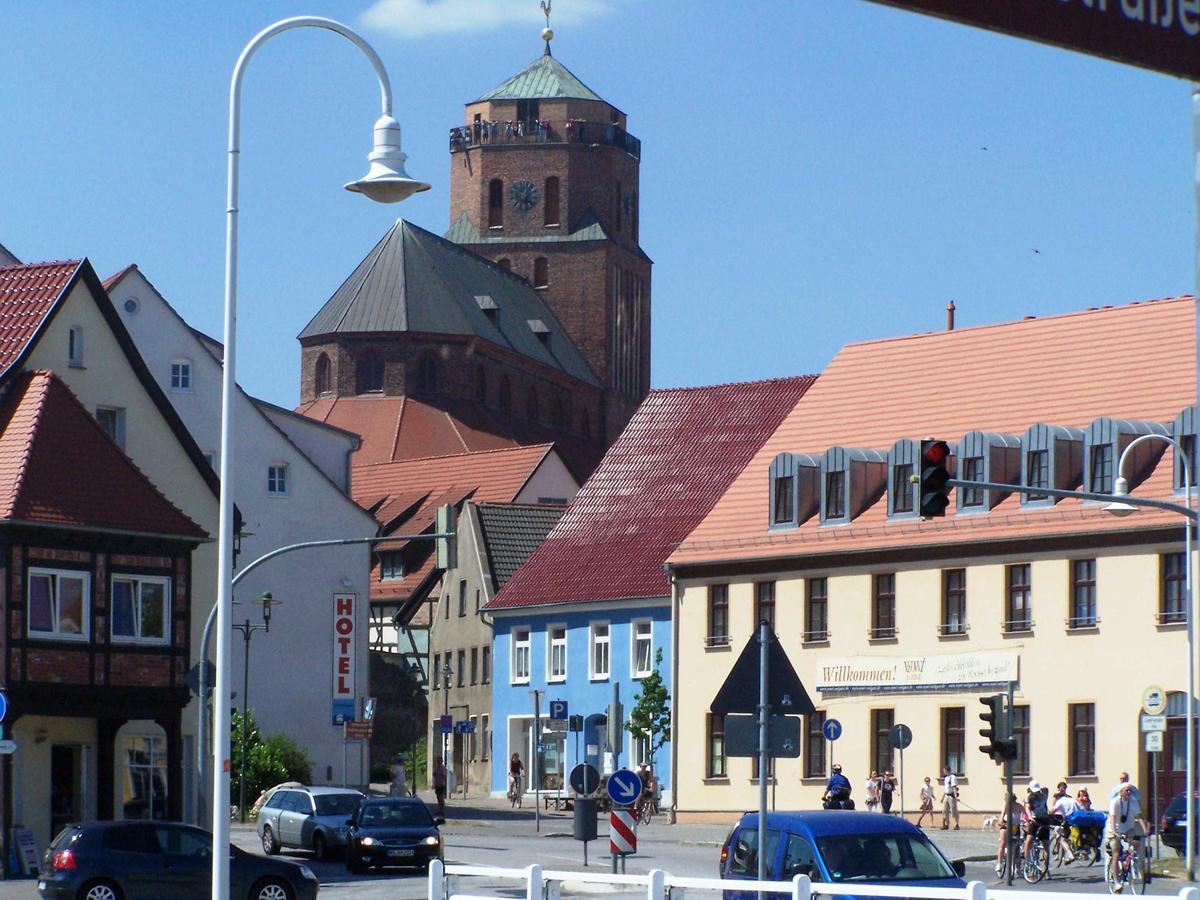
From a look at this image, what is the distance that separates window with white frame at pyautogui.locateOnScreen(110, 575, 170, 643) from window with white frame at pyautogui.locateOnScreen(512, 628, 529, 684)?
2769cm

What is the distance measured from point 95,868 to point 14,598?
32.8 ft

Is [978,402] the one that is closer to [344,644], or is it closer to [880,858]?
[344,644]

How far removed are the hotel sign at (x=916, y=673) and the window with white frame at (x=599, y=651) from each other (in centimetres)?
1178

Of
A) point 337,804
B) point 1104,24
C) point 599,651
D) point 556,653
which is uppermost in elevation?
point 1104,24

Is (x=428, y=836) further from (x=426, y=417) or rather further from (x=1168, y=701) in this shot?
(x=426, y=417)

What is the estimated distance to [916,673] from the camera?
52.2 meters

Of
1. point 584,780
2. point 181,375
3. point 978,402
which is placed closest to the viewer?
point 584,780

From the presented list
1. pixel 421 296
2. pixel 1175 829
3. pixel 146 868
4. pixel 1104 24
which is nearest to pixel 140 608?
pixel 146 868

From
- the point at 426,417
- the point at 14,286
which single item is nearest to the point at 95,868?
the point at 14,286

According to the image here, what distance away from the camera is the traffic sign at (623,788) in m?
28.8

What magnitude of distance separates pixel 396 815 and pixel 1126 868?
12.4 m

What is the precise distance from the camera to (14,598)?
1505 inches

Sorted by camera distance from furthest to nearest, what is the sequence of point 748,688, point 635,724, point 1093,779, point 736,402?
point 736,402, point 635,724, point 1093,779, point 748,688

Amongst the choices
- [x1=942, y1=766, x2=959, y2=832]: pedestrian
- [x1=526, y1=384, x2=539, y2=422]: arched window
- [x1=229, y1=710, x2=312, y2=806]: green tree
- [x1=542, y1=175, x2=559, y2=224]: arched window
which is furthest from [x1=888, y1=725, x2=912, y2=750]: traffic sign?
[x1=542, y1=175, x2=559, y2=224]: arched window
